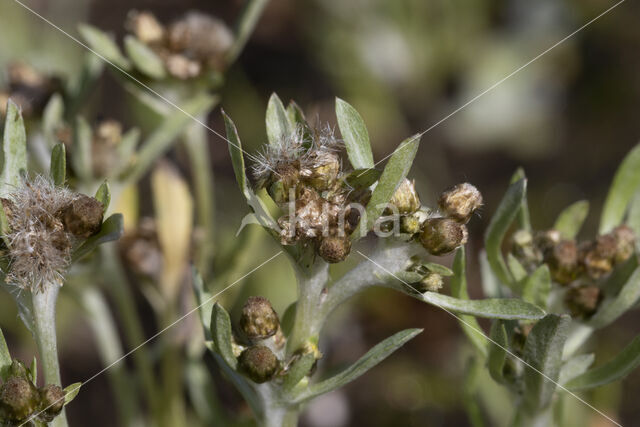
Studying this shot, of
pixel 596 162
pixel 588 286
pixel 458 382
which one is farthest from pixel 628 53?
pixel 588 286

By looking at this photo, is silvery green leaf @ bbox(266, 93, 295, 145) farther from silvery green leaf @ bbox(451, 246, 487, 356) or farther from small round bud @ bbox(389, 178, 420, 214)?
silvery green leaf @ bbox(451, 246, 487, 356)

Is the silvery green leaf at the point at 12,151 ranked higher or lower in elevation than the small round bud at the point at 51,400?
higher

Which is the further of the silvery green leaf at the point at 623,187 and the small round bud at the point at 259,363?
the silvery green leaf at the point at 623,187

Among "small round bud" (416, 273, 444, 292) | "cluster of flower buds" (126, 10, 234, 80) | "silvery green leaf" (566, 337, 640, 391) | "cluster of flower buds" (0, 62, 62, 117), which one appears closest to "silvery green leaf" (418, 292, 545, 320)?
"small round bud" (416, 273, 444, 292)

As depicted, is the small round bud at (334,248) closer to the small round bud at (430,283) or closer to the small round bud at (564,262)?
the small round bud at (430,283)

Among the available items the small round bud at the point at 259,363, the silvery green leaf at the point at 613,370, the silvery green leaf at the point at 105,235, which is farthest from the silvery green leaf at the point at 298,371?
the silvery green leaf at the point at 613,370
